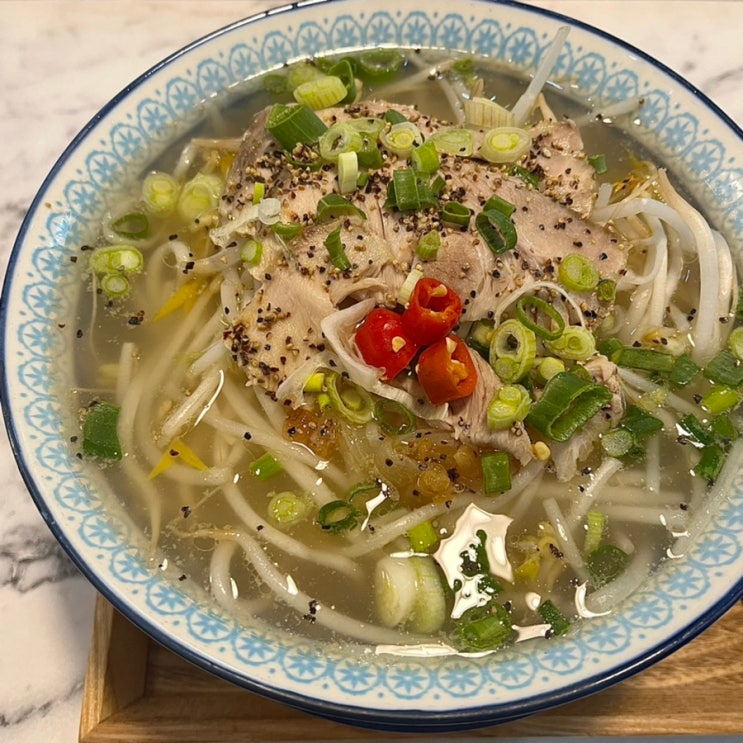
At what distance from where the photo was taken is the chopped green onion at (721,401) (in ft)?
7.88

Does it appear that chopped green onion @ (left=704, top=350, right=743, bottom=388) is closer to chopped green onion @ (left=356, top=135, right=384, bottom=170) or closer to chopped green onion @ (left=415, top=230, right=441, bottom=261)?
chopped green onion @ (left=415, top=230, right=441, bottom=261)

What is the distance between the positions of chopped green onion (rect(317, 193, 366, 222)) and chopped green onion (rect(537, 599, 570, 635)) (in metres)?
1.38

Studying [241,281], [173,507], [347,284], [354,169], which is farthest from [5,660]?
[354,169]

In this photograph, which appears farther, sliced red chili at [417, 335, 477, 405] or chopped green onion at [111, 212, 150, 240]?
chopped green onion at [111, 212, 150, 240]

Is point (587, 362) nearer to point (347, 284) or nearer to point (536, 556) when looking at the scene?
point (536, 556)

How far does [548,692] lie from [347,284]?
134 centimetres

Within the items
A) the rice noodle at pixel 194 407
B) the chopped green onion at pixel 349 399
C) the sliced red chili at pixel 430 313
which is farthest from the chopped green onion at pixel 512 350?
the rice noodle at pixel 194 407

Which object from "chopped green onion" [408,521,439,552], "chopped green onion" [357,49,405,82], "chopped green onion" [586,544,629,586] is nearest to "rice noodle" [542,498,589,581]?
"chopped green onion" [586,544,629,586]

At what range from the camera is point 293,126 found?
2572 mm

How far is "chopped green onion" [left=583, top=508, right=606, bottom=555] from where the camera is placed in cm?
229

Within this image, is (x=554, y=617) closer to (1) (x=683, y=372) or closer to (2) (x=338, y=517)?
(2) (x=338, y=517)

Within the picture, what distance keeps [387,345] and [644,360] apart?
0.91m

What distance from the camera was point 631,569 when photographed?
221 centimetres

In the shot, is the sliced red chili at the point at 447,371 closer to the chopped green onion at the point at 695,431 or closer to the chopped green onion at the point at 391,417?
the chopped green onion at the point at 391,417
